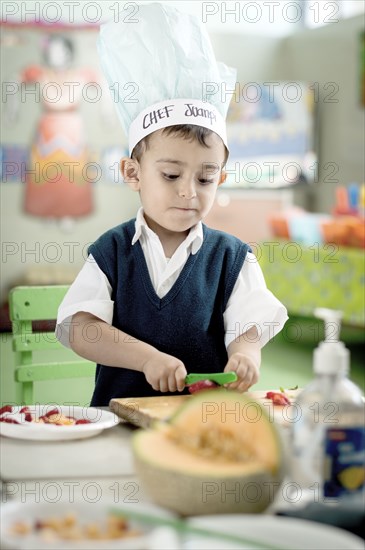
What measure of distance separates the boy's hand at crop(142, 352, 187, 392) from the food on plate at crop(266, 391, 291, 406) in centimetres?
16

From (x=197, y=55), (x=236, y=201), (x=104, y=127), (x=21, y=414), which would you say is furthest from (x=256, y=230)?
(x=21, y=414)

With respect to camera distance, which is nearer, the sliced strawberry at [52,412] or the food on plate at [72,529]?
the food on plate at [72,529]

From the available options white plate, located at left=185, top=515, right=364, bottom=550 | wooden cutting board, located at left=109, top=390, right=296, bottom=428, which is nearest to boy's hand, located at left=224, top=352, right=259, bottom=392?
wooden cutting board, located at left=109, top=390, right=296, bottom=428

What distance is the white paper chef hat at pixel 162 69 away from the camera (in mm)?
1747

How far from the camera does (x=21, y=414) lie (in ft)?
4.54

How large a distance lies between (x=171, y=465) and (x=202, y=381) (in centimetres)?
47

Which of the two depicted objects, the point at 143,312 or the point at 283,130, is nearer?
the point at 143,312

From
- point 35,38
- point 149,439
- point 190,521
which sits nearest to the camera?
point 190,521

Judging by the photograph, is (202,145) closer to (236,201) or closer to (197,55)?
(197,55)

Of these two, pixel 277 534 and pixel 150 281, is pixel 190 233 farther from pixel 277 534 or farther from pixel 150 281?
pixel 277 534

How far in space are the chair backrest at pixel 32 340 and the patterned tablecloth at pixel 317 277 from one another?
345 centimetres

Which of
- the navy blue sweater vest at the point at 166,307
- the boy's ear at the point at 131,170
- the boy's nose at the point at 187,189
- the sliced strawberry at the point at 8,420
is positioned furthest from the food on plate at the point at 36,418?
the boy's ear at the point at 131,170

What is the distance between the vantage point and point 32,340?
1936mm

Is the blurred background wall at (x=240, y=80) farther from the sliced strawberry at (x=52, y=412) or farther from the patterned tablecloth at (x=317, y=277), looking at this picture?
the sliced strawberry at (x=52, y=412)
